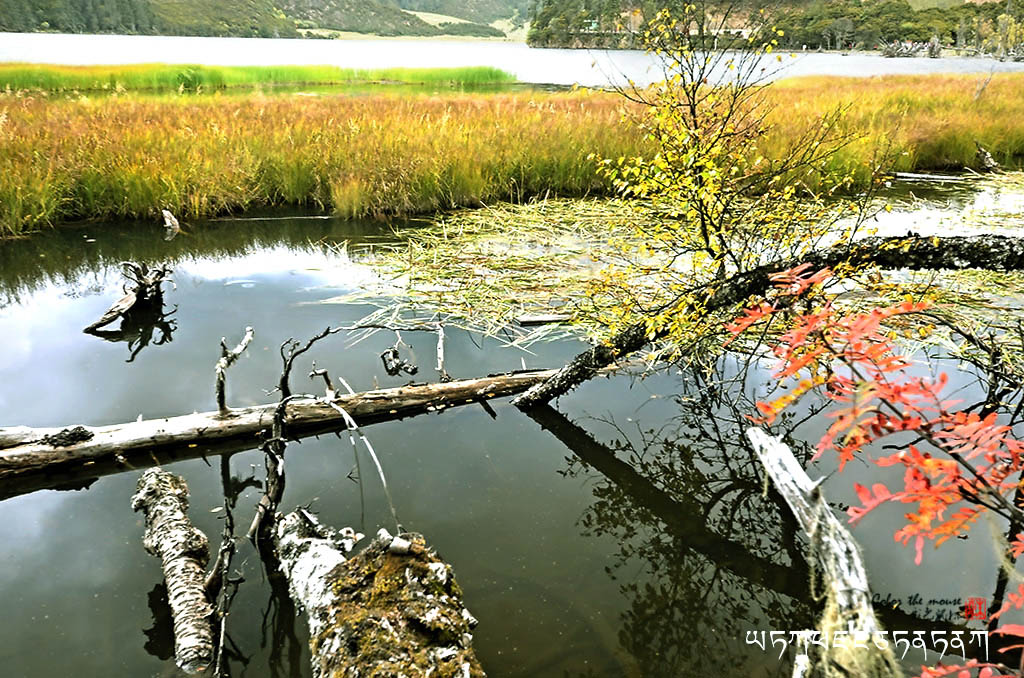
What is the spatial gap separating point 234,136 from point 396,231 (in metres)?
3.72

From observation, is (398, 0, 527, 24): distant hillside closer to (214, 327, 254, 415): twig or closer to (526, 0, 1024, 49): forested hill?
(526, 0, 1024, 49): forested hill

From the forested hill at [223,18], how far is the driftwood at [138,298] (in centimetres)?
10304

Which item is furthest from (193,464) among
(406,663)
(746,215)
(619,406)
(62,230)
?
(62,230)

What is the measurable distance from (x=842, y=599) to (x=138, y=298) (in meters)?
6.07

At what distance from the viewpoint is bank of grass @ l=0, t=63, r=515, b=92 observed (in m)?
18.4

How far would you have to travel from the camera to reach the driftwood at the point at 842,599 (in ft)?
5.87

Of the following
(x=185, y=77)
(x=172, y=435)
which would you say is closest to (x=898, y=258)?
(x=172, y=435)

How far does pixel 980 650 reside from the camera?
2414 millimetres

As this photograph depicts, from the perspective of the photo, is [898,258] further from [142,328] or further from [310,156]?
[310,156]

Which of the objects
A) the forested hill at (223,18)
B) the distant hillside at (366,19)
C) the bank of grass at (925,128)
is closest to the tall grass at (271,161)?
the bank of grass at (925,128)

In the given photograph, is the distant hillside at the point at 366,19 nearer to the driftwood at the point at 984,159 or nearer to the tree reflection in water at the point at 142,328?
the driftwood at the point at 984,159

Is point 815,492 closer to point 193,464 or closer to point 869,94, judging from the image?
point 193,464

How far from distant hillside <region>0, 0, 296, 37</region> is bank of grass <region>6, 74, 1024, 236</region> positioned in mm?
96860

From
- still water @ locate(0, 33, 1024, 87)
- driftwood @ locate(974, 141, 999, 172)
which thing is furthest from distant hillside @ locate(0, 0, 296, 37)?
driftwood @ locate(974, 141, 999, 172)
